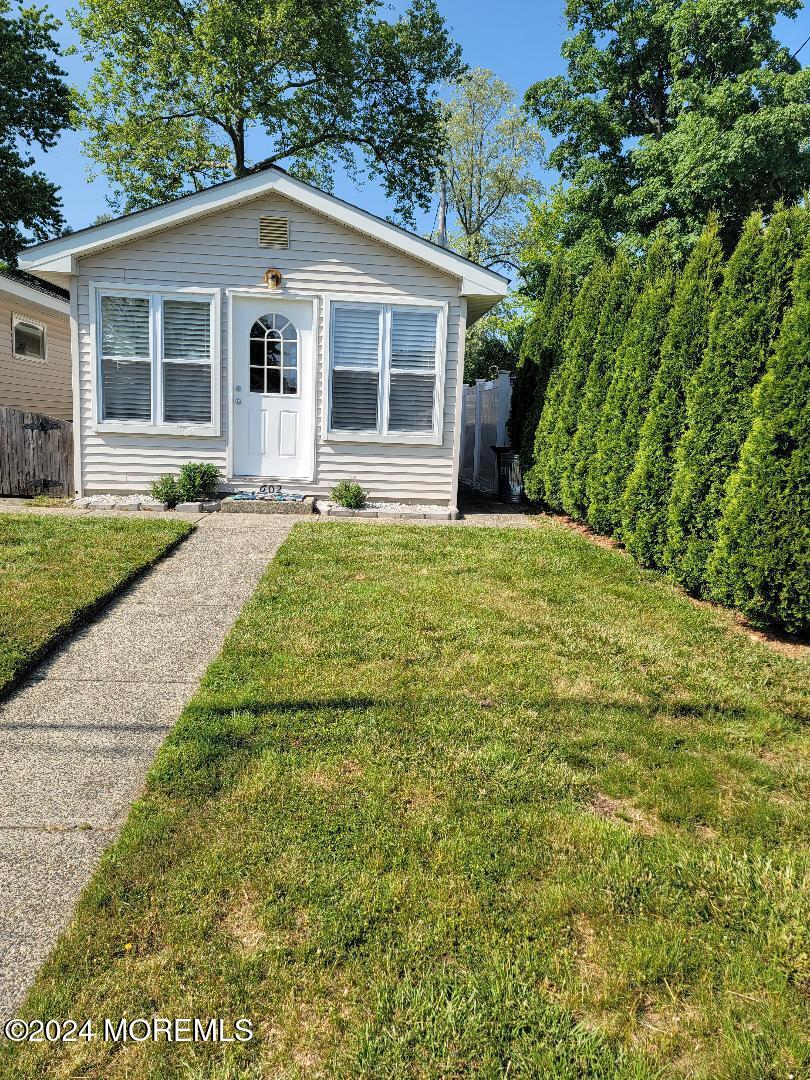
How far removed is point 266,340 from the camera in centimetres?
896

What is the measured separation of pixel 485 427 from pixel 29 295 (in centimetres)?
848

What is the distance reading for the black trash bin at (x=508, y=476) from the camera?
1101 cm

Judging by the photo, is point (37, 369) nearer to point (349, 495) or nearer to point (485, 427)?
point (349, 495)

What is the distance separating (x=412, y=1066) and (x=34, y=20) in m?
29.4

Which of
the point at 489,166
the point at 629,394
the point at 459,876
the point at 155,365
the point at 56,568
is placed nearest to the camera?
the point at 459,876

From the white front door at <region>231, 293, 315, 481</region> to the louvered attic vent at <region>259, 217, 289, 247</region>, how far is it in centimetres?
68

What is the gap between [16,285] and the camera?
459 inches

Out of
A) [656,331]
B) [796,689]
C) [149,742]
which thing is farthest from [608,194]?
[149,742]

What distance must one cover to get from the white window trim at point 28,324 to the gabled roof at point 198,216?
15.2 feet

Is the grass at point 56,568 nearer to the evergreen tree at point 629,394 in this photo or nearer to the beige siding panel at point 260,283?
the beige siding panel at point 260,283

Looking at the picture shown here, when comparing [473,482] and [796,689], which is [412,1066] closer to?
[796,689]

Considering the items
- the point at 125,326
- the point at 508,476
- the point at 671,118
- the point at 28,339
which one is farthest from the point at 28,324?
the point at 671,118

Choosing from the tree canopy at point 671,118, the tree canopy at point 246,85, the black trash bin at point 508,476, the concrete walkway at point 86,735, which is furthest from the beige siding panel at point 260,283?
the tree canopy at point 246,85

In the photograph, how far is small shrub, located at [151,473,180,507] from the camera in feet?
28.6
